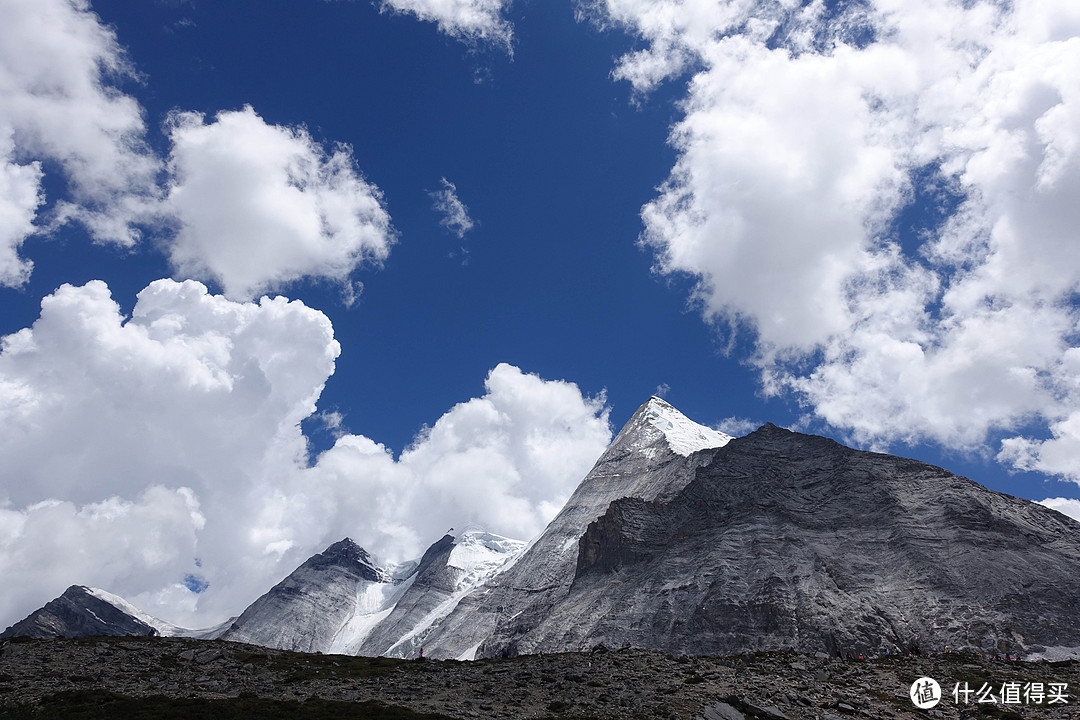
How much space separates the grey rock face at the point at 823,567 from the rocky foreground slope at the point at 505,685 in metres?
24.0

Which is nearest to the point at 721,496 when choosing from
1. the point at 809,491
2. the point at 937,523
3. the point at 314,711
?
the point at 809,491

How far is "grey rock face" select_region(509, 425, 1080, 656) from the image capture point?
9288 centimetres

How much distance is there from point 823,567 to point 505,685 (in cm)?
7704

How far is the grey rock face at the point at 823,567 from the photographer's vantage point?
305 ft

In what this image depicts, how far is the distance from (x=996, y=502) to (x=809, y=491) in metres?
33.1

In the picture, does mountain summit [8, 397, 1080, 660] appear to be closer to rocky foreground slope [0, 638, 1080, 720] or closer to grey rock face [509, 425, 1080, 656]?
grey rock face [509, 425, 1080, 656]

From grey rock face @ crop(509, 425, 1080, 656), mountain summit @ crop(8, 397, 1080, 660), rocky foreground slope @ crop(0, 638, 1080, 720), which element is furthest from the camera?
grey rock face @ crop(509, 425, 1080, 656)

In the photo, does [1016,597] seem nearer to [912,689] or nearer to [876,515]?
[876,515]

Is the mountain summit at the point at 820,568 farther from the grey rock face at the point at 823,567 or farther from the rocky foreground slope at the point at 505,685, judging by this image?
the rocky foreground slope at the point at 505,685

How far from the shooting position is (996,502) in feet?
392

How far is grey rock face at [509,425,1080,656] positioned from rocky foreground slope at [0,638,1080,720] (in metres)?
24.0

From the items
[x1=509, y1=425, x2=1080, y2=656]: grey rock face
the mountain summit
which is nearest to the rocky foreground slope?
[x1=509, y1=425, x2=1080, y2=656]: grey rock face

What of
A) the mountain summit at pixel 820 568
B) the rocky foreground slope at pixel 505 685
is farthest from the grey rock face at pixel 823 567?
the rocky foreground slope at pixel 505 685

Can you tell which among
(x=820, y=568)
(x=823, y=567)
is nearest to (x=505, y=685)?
(x=820, y=568)
